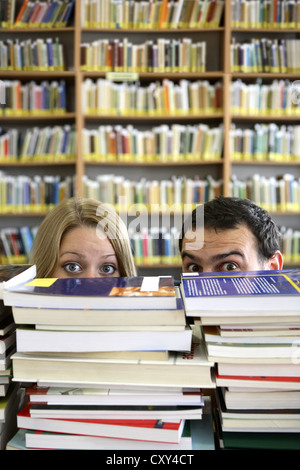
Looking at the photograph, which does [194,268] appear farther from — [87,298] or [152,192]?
[152,192]

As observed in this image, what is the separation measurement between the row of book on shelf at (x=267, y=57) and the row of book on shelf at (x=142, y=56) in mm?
278

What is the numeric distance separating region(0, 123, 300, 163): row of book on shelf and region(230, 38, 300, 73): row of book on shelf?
1.53 feet

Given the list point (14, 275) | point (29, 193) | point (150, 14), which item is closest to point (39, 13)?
point (150, 14)

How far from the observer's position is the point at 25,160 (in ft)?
11.1

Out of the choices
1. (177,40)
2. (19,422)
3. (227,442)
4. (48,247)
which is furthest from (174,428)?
(177,40)

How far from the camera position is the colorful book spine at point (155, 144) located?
3.35 metres

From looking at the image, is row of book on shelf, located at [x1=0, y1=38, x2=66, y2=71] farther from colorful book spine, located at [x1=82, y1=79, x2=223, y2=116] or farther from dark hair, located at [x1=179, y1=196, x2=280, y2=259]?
dark hair, located at [x1=179, y1=196, x2=280, y2=259]

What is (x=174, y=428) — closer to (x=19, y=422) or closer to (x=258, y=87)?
(x=19, y=422)

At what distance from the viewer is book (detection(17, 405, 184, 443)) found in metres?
0.55

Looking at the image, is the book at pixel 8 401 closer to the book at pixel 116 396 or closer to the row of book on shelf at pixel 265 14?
the book at pixel 116 396

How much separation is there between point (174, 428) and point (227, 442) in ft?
0.25

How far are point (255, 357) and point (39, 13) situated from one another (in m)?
3.61

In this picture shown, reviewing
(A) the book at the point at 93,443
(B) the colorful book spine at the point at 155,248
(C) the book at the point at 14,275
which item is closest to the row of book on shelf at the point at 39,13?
(B) the colorful book spine at the point at 155,248

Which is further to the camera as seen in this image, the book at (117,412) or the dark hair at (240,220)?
the dark hair at (240,220)
